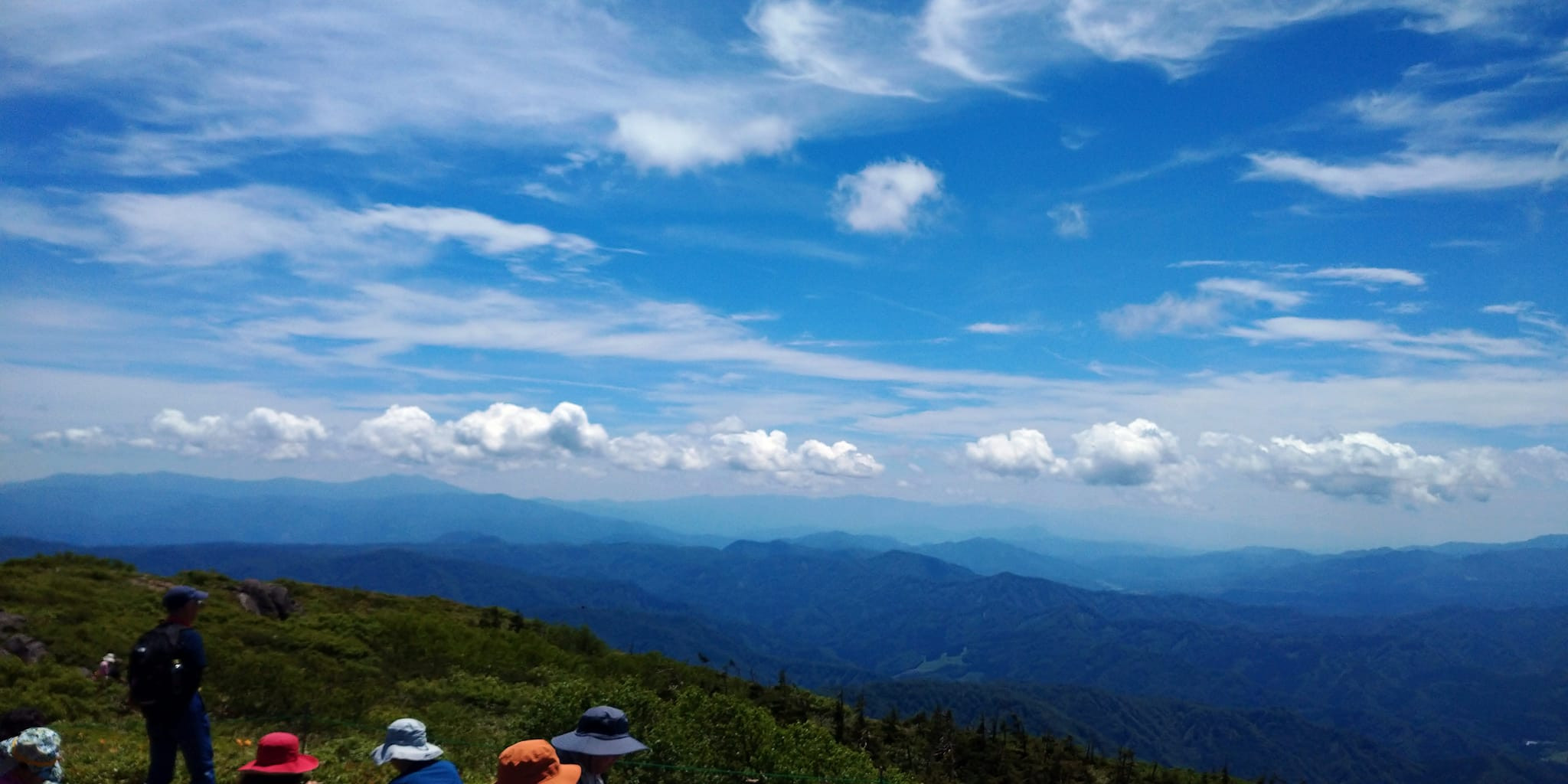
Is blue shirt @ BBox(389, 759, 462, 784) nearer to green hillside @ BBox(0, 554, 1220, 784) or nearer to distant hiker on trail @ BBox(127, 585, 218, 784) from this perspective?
distant hiker on trail @ BBox(127, 585, 218, 784)

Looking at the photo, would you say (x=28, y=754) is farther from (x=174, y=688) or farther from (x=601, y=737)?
(x=601, y=737)

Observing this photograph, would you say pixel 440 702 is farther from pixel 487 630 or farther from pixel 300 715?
pixel 487 630

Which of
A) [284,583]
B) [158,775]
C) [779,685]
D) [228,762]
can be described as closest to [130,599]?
[284,583]

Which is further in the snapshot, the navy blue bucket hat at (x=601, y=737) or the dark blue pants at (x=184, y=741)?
the dark blue pants at (x=184, y=741)

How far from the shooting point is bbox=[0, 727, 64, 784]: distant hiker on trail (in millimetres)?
6820

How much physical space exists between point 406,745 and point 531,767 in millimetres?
1141

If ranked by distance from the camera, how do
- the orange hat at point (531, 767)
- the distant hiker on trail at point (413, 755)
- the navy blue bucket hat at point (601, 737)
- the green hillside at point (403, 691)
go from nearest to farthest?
the orange hat at point (531, 767) → the distant hiker on trail at point (413, 755) → the navy blue bucket hat at point (601, 737) → the green hillside at point (403, 691)

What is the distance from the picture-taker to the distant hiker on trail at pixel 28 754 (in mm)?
6820

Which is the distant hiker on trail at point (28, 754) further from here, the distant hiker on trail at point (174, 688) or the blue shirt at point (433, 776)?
the blue shirt at point (433, 776)

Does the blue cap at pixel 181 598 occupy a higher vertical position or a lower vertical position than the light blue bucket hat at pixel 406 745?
higher

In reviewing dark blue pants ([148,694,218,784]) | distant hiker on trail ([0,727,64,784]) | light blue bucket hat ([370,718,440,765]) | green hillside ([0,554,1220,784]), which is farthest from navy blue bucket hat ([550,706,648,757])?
green hillside ([0,554,1220,784])

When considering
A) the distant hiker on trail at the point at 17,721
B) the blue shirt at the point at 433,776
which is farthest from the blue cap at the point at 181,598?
the blue shirt at the point at 433,776

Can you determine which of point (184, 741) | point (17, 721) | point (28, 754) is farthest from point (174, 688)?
point (28, 754)

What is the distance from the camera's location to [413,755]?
6605 mm
